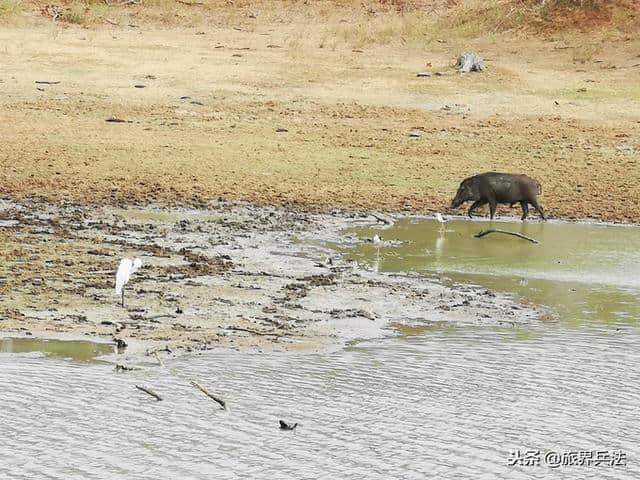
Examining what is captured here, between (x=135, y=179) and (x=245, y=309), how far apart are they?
5.64 meters

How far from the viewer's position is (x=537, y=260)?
12.1 m

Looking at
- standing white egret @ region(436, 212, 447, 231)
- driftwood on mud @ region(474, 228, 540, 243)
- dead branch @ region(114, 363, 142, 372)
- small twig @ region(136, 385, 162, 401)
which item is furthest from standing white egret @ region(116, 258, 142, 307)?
standing white egret @ region(436, 212, 447, 231)

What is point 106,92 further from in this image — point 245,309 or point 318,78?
point 245,309

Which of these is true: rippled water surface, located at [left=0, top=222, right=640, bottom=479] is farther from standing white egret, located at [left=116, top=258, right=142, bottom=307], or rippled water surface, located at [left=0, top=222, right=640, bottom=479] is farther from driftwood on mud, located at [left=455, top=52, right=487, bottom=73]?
driftwood on mud, located at [left=455, top=52, right=487, bottom=73]

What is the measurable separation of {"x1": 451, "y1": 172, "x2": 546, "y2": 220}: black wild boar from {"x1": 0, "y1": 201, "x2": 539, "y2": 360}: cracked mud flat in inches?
65.4

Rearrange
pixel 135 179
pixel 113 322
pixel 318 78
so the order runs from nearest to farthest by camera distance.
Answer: pixel 113 322, pixel 135 179, pixel 318 78

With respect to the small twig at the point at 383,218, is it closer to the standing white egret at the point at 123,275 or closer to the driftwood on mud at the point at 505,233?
the driftwood on mud at the point at 505,233

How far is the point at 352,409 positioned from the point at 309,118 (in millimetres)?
11197

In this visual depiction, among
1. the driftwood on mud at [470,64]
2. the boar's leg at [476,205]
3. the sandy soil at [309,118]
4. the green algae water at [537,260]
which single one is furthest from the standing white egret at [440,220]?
the driftwood on mud at [470,64]

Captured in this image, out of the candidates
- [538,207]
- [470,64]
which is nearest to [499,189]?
[538,207]

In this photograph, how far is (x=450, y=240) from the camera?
13.0 metres

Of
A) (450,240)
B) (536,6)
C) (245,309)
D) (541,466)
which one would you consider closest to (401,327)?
(245,309)

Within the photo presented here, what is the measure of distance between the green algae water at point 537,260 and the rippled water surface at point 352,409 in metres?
0.59

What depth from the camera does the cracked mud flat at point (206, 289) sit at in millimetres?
9094
